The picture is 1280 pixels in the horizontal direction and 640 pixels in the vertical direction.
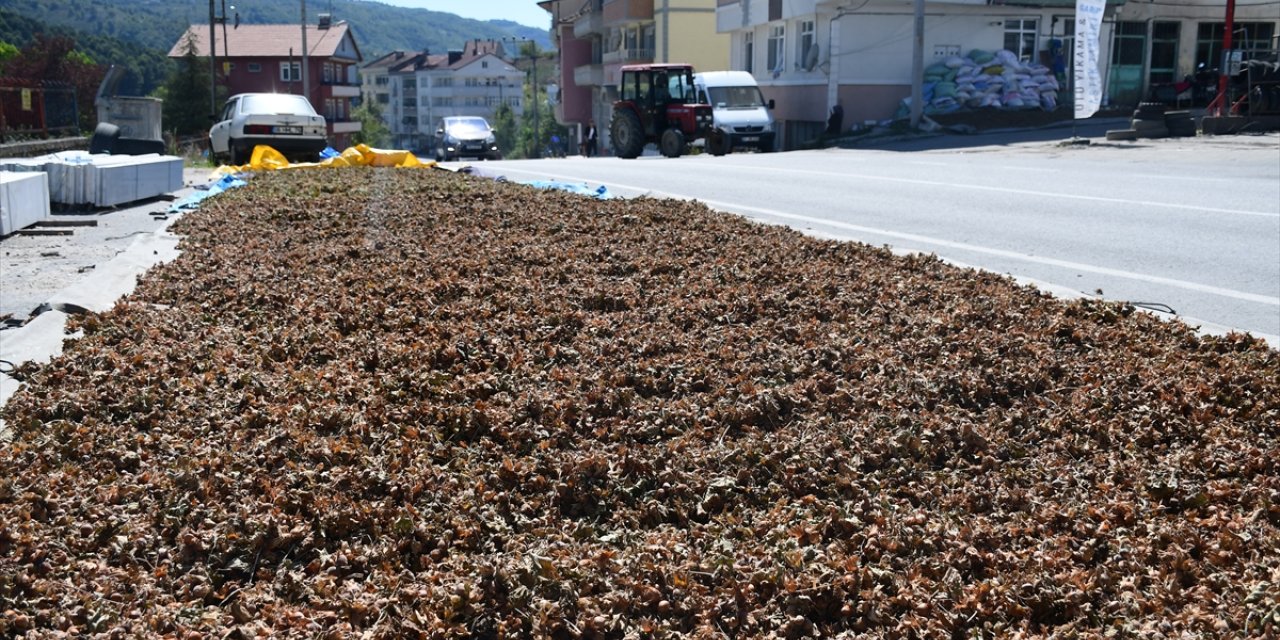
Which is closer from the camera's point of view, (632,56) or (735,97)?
(735,97)

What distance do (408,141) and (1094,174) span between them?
16849 centimetres

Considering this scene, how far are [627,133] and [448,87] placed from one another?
14536cm

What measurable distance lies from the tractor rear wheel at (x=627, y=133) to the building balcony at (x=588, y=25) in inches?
1524

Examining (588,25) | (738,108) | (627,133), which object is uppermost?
(588,25)

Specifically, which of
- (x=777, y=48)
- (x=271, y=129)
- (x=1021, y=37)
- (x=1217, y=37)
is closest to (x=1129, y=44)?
(x=1217, y=37)

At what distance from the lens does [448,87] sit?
17338cm

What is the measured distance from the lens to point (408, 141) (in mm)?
178500

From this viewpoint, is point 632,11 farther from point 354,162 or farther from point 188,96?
point 354,162

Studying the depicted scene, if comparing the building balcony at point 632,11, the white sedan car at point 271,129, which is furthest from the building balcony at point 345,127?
the white sedan car at point 271,129

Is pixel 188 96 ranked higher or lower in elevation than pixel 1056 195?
higher

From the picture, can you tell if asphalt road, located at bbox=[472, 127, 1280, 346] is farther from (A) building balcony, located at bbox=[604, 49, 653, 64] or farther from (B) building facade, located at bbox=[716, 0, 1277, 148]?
(A) building balcony, located at bbox=[604, 49, 653, 64]

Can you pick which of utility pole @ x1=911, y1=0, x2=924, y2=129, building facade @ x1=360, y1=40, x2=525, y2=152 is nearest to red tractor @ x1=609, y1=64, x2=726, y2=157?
utility pole @ x1=911, y1=0, x2=924, y2=129

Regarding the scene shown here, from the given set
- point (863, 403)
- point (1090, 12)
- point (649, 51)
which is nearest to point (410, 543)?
point (863, 403)

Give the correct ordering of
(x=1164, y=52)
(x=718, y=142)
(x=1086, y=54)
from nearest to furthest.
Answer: (x=1086, y=54), (x=718, y=142), (x=1164, y=52)
